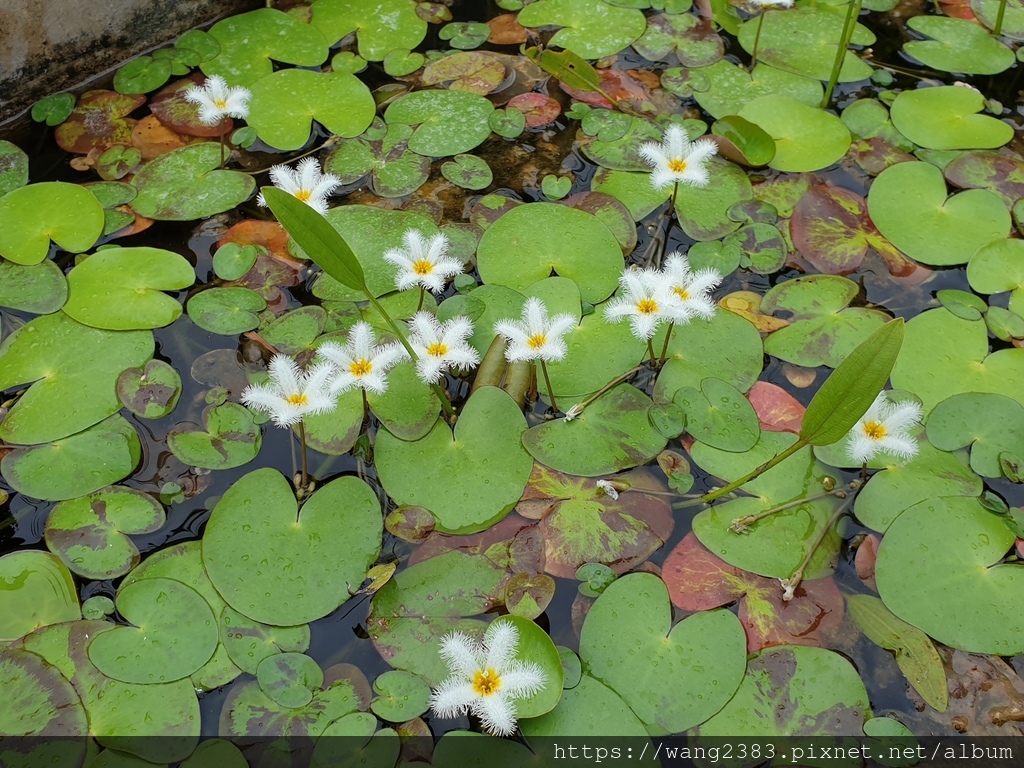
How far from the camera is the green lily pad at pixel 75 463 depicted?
77.9 inches

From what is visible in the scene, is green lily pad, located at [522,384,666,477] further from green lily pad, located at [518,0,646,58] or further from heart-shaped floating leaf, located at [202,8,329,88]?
heart-shaped floating leaf, located at [202,8,329,88]

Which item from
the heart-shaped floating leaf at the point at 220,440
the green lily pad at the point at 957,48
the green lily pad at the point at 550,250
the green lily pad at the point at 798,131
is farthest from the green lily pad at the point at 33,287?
the green lily pad at the point at 957,48

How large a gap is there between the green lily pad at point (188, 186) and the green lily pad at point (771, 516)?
1.79m

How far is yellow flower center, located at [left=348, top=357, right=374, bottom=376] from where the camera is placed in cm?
190

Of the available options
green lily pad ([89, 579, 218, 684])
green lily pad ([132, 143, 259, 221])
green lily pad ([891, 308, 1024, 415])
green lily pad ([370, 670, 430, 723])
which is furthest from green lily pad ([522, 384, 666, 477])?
green lily pad ([132, 143, 259, 221])

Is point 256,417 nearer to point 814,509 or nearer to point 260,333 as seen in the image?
point 260,333

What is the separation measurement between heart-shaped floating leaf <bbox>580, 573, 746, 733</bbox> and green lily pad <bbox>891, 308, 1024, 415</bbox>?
94cm

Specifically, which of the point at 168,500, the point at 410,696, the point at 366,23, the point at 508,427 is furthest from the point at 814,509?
the point at 366,23

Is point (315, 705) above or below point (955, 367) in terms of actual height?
below

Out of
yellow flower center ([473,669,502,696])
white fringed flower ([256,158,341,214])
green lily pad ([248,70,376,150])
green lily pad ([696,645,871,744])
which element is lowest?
green lily pad ([696,645,871,744])

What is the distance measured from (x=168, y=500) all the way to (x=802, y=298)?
6.41 ft

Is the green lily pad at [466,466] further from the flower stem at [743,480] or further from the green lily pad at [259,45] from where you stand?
the green lily pad at [259,45]

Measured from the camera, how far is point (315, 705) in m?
1.68

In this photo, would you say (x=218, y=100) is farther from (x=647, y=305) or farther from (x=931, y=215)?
(x=931, y=215)
